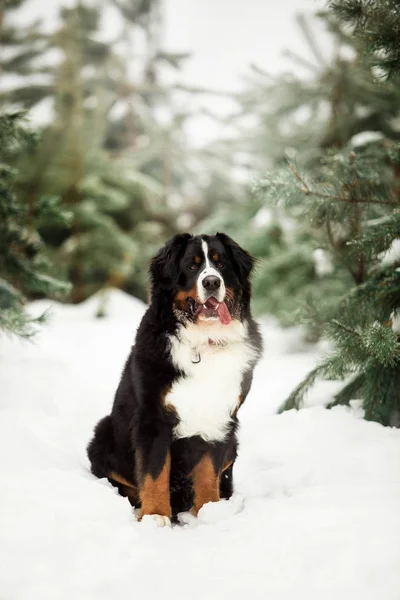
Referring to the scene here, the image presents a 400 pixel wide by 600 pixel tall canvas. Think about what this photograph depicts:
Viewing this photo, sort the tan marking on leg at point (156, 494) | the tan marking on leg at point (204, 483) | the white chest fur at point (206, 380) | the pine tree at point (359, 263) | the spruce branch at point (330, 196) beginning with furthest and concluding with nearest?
the spruce branch at point (330, 196), the pine tree at point (359, 263), the tan marking on leg at point (204, 483), the white chest fur at point (206, 380), the tan marking on leg at point (156, 494)

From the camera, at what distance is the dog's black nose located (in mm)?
2975

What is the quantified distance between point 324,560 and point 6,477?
1.72 metres

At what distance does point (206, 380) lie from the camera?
291cm

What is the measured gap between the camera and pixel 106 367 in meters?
6.81

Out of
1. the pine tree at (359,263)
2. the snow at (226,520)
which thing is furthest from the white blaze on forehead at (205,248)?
the snow at (226,520)

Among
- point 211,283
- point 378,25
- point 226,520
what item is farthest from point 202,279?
point 378,25

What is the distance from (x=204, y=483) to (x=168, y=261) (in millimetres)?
1483

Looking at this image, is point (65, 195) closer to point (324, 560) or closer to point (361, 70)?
point (361, 70)

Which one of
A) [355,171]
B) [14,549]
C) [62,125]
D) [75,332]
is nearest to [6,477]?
[14,549]

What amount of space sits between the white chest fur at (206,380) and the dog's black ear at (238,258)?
1.52 ft

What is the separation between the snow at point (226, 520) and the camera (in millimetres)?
1878

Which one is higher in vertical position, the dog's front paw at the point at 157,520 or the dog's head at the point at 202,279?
the dog's head at the point at 202,279

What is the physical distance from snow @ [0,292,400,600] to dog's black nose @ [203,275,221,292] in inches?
52.2

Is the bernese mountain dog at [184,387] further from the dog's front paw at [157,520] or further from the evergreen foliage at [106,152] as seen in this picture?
the evergreen foliage at [106,152]
